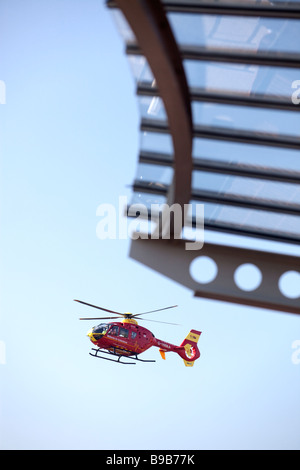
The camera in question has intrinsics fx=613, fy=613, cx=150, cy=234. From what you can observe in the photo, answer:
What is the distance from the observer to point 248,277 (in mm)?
6707

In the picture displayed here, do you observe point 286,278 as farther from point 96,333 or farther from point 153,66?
point 96,333

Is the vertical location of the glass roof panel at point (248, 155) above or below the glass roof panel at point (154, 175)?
above

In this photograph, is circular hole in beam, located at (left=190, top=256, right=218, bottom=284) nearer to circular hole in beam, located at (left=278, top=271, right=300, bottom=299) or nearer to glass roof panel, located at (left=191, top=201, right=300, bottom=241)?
glass roof panel, located at (left=191, top=201, right=300, bottom=241)

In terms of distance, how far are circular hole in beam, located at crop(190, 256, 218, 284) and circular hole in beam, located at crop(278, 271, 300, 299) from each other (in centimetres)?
72

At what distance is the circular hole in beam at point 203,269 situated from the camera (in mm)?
6691

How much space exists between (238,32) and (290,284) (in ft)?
9.09

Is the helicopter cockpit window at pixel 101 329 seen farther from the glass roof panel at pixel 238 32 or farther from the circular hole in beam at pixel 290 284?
the glass roof panel at pixel 238 32

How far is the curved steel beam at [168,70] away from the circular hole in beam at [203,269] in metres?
1.01

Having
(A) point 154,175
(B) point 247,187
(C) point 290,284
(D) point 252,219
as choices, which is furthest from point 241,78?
(C) point 290,284

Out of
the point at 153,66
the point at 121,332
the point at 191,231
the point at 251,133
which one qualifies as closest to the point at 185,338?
the point at 121,332

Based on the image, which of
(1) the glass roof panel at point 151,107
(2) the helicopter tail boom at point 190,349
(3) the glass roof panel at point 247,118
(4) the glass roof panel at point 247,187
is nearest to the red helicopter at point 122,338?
(2) the helicopter tail boom at point 190,349

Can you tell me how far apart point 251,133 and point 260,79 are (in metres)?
0.72

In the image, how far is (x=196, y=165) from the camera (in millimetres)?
6457

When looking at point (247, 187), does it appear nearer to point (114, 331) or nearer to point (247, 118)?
point (247, 118)
